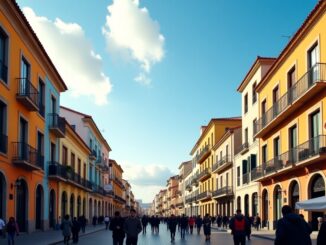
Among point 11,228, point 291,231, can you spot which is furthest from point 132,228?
point 291,231

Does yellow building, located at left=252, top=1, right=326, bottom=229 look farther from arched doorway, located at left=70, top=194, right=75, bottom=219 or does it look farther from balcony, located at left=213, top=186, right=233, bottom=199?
arched doorway, located at left=70, top=194, right=75, bottom=219

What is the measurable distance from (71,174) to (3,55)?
1938 centimetres

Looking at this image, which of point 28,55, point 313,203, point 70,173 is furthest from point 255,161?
point 313,203

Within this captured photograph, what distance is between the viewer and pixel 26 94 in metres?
26.8

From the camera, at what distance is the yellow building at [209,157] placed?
205 feet

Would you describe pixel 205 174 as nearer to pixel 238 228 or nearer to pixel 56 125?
pixel 56 125

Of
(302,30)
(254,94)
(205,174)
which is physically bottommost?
(205,174)

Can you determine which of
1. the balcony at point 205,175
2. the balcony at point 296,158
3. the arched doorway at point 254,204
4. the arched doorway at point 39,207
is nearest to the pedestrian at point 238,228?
the balcony at point 296,158

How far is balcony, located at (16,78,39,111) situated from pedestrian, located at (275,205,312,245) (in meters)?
20.3

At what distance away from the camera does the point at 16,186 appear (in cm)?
2673

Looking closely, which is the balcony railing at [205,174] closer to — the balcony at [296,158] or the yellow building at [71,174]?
the yellow building at [71,174]

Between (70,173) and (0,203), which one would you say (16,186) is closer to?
(0,203)

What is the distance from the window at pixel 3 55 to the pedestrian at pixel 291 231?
18.8 m

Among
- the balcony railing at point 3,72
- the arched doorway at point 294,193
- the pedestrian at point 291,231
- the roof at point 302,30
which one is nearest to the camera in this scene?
the pedestrian at point 291,231
